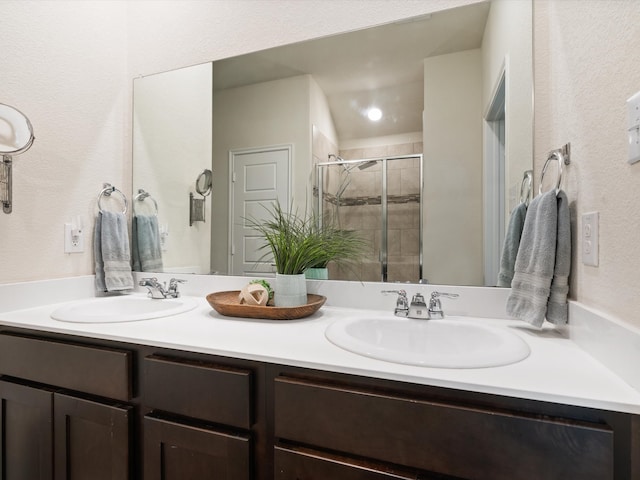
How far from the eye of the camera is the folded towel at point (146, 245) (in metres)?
1.67

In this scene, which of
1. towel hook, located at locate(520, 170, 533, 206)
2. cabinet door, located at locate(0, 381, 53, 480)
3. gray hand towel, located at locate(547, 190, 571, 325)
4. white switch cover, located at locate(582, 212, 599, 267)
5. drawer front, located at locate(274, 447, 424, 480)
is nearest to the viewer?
drawer front, located at locate(274, 447, 424, 480)

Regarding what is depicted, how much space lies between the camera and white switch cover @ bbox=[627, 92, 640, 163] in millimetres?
622

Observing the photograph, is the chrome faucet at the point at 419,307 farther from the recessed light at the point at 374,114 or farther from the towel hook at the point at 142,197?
the towel hook at the point at 142,197

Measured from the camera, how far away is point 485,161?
3.90 ft

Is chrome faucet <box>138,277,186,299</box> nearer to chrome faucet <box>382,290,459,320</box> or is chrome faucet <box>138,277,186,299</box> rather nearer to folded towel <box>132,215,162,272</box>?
folded towel <box>132,215,162,272</box>

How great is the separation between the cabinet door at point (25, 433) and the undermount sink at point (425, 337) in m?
0.93

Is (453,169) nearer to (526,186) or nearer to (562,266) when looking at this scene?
(526,186)

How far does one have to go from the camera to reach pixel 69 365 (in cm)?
99

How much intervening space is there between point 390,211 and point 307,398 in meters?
0.78

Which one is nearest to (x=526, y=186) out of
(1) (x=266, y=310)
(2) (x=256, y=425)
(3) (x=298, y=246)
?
(3) (x=298, y=246)

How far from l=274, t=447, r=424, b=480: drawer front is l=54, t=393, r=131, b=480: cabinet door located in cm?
48

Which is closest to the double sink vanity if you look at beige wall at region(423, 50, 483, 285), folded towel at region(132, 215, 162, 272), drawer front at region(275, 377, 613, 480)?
drawer front at region(275, 377, 613, 480)

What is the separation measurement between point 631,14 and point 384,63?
791 mm

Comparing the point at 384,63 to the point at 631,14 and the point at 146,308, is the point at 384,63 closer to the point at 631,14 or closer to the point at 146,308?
the point at 631,14
